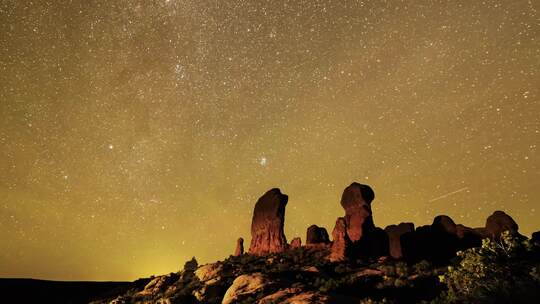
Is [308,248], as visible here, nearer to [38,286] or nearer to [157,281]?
[157,281]

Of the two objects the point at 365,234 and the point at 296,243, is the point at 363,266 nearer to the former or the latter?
the point at 365,234

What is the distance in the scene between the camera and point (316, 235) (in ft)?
178

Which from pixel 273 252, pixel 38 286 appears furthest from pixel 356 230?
pixel 38 286

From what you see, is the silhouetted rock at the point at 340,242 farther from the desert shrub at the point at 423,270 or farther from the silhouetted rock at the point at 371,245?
the desert shrub at the point at 423,270

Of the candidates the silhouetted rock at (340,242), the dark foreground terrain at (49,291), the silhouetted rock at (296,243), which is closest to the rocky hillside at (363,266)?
the silhouetted rock at (296,243)

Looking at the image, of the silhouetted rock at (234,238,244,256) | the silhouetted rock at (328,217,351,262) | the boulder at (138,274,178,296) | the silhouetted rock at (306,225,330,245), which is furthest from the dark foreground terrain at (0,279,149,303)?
the silhouetted rock at (328,217,351,262)

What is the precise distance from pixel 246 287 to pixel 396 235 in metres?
24.7

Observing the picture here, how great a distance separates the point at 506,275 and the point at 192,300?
1034 inches

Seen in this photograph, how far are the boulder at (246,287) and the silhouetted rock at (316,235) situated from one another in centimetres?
2414

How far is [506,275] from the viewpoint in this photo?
16.4 meters

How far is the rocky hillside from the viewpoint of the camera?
17.6 meters

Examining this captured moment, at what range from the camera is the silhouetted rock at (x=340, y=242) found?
38.8m

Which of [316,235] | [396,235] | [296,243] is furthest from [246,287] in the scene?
[316,235]

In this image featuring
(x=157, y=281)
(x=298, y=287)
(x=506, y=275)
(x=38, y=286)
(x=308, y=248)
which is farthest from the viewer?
(x=38, y=286)
